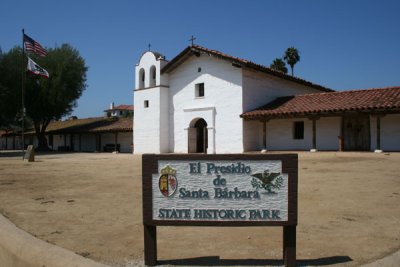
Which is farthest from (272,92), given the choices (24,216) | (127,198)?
(24,216)

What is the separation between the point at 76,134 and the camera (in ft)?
137

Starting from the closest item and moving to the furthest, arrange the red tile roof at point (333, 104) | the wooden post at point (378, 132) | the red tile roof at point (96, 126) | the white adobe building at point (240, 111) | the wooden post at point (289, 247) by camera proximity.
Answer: the wooden post at point (289, 247)
the red tile roof at point (333, 104)
the wooden post at point (378, 132)
the white adobe building at point (240, 111)
the red tile roof at point (96, 126)

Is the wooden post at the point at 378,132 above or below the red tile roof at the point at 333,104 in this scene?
below

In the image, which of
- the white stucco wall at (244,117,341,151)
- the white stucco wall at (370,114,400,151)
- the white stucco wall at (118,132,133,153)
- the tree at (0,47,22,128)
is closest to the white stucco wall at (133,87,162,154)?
the white stucco wall at (118,132,133,153)

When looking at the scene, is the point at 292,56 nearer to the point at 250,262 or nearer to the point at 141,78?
the point at 141,78

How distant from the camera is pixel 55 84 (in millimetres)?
37875

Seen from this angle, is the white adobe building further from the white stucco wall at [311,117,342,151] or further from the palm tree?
the palm tree

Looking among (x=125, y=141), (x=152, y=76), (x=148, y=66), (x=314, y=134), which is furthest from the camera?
(x=125, y=141)

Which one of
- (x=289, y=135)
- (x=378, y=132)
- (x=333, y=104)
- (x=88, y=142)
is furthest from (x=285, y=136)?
(x=88, y=142)

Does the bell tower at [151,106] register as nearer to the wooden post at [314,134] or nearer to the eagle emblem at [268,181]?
the wooden post at [314,134]

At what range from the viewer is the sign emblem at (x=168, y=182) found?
3.89 m

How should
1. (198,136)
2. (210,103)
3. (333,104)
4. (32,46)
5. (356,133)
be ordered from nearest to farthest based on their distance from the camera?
1. (333,104)
2. (356,133)
3. (210,103)
4. (32,46)
5. (198,136)

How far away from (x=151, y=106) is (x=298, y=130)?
421 inches

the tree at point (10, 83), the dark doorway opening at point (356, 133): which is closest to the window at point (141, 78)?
the tree at point (10, 83)
